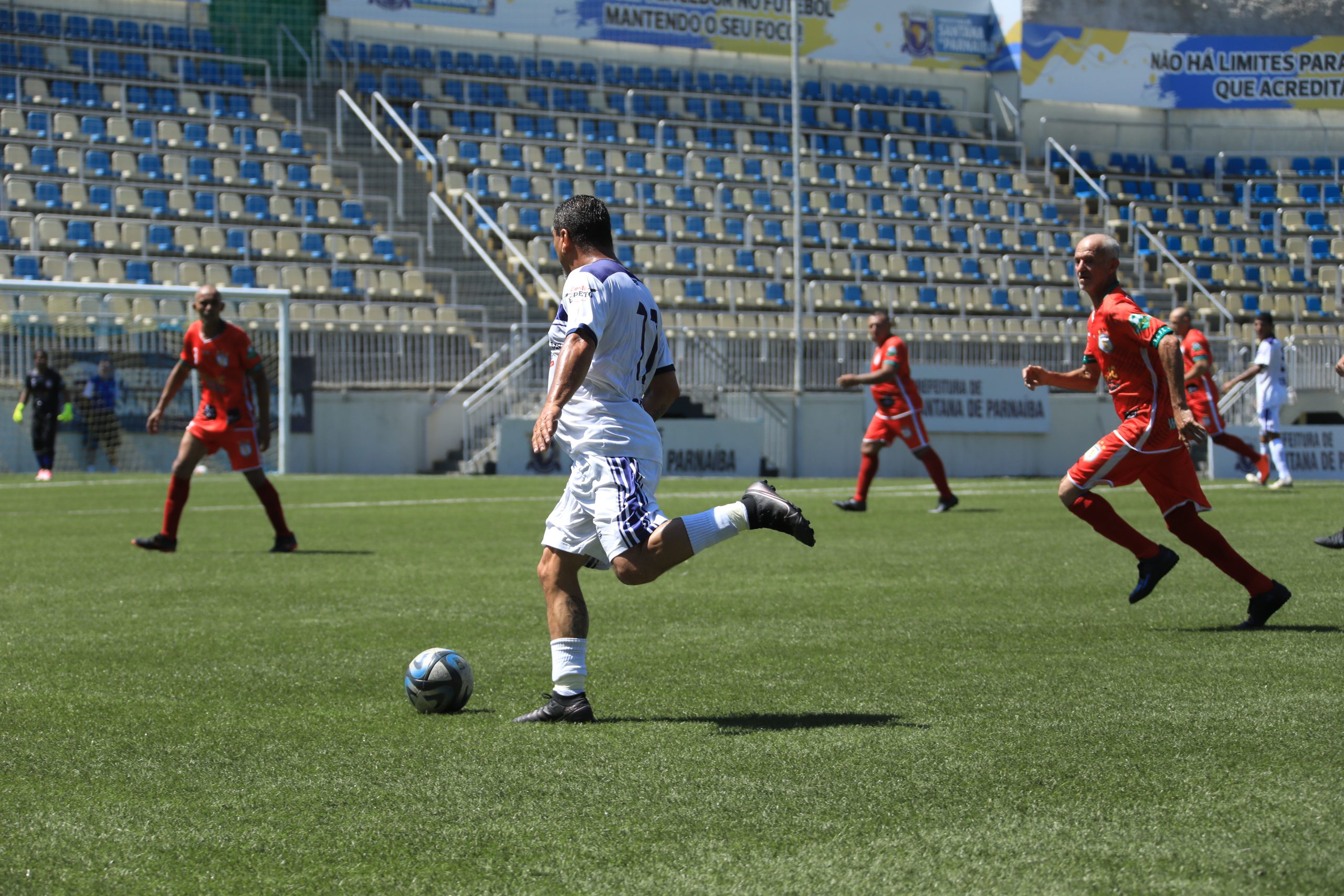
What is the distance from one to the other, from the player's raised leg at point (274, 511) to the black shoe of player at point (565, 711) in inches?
266

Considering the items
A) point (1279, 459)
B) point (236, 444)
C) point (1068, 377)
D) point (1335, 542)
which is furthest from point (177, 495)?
point (1279, 459)

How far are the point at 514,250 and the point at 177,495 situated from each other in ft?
62.6

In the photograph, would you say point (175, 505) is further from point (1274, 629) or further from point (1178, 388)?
point (1274, 629)

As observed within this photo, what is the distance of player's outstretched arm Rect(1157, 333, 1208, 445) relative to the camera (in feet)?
21.4

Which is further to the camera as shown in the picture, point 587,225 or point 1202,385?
point 1202,385

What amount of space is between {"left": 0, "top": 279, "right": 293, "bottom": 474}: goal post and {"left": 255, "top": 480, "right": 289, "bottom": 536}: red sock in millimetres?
13315

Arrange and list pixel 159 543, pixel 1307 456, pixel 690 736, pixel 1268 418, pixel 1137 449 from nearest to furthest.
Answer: pixel 690 736 < pixel 1137 449 < pixel 159 543 < pixel 1268 418 < pixel 1307 456

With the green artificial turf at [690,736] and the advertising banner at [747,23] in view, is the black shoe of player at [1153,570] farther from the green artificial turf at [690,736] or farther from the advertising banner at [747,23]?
the advertising banner at [747,23]

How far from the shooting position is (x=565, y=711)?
15.9 feet

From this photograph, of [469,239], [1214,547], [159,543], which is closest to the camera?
[1214,547]

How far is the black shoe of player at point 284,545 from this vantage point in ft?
37.0

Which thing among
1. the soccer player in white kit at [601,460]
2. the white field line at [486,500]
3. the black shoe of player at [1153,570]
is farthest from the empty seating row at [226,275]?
the soccer player in white kit at [601,460]

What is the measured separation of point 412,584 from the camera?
9.20 metres

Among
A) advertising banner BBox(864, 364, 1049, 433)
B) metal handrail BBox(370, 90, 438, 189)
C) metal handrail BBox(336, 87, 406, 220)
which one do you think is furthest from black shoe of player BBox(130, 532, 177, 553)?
metal handrail BBox(370, 90, 438, 189)
